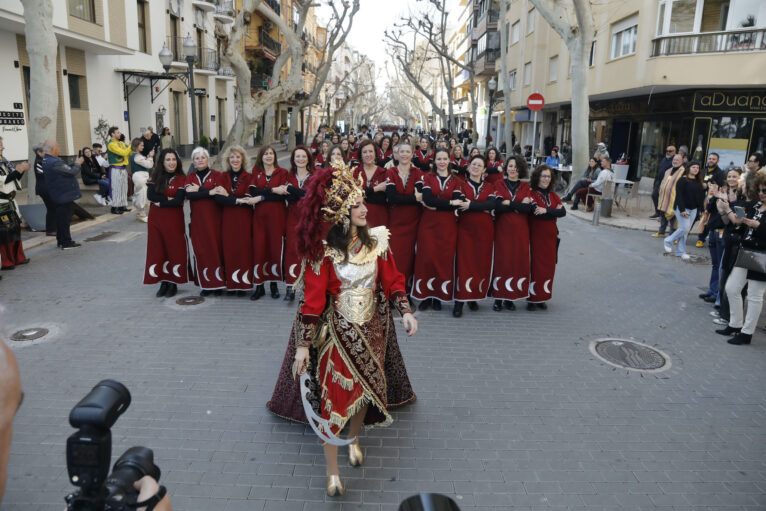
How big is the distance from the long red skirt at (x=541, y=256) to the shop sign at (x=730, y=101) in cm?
1542

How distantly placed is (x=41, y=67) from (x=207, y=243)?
7085mm

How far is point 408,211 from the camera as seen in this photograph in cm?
773

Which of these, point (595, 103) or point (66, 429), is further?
point (595, 103)

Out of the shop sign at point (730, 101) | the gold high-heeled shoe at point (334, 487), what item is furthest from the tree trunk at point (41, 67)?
the shop sign at point (730, 101)

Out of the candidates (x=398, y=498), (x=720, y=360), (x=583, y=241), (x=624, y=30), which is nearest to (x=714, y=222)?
(x=720, y=360)

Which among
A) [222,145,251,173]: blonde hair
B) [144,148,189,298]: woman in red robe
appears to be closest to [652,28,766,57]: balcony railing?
[222,145,251,173]: blonde hair

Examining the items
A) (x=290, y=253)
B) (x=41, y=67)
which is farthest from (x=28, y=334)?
(x=41, y=67)

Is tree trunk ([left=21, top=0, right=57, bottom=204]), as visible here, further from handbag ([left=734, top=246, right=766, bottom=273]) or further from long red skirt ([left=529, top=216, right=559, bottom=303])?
handbag ([left=734, top=246, right=766, bottom=273])

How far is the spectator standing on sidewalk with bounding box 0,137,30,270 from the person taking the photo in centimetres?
876

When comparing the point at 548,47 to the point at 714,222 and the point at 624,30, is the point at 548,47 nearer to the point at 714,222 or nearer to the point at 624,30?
the point at 624,30

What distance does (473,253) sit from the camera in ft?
24.5

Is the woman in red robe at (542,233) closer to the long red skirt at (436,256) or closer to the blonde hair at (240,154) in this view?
the long red skirt at (436,256)

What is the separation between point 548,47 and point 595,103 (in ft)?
18.9

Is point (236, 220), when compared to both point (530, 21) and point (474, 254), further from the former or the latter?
point (530, 21)
